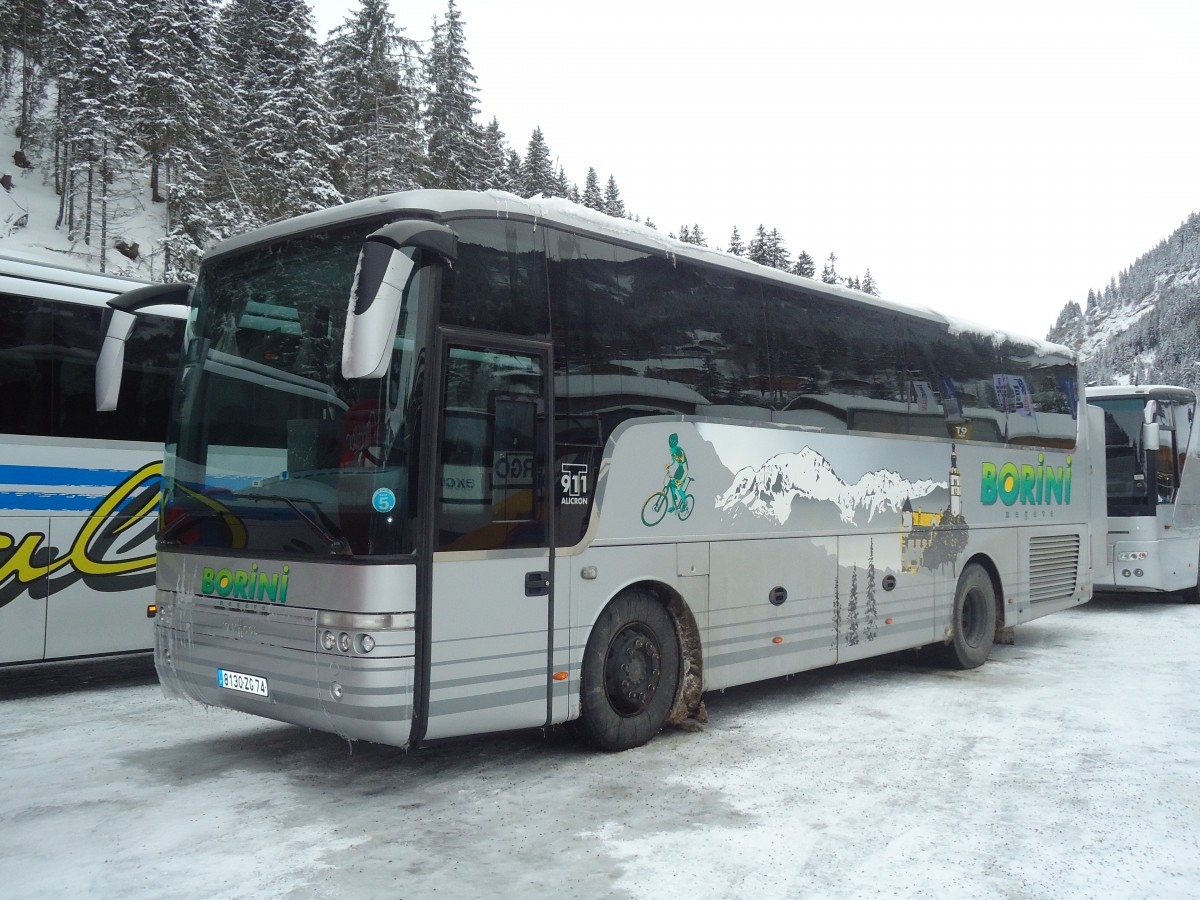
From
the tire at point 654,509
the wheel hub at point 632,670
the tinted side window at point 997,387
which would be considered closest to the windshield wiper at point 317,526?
A: the wheel hub at point 632,670

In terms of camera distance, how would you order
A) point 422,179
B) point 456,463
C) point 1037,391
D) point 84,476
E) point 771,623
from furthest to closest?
point 422,179 → point 1037,391 → point 84,476 → point 771,623 → point 456,463

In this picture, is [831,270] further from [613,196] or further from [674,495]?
[674,495]

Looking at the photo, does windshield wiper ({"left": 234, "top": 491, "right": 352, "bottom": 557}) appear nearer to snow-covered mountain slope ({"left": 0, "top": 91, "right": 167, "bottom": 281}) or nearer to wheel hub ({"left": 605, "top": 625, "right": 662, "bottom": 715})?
wheel hub ({"left": 605, "top": 625, "right": 662, "bottom": 715})

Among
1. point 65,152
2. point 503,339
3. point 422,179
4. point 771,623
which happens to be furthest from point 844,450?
point 65,152

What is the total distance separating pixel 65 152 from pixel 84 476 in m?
51.6

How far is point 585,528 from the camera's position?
7027mm

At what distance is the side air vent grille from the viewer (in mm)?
12797

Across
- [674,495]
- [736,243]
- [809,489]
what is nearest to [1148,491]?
[809,489]

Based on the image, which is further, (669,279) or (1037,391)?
(1037,391)

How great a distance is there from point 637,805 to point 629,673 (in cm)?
137

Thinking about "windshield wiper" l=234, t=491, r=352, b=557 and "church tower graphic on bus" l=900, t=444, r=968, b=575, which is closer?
"windshield wiper" l=234, t=491, r=352, b=557

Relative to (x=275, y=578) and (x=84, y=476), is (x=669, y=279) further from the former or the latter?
(x=84, y=476)

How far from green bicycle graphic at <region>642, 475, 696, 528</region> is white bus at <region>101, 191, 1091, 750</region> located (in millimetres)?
29

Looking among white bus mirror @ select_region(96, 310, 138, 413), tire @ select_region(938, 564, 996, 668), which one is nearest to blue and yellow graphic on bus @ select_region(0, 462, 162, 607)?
white bus mirror @ select_region(96, 310, 138, 413)
